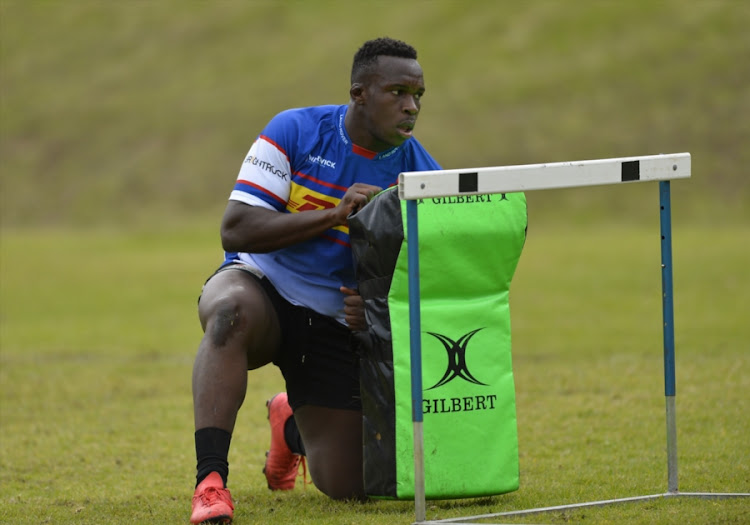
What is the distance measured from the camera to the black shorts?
5.09m

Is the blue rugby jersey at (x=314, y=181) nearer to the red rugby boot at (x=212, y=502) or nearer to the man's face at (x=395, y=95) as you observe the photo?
the man's face at (x=395, y=95)

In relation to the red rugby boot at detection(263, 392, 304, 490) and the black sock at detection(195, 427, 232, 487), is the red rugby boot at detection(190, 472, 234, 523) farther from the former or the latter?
the red rugby boot at detection(263, 392, 304, 490)

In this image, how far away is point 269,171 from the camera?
4965mm

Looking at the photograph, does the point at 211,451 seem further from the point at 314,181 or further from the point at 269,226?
the point at 314,181

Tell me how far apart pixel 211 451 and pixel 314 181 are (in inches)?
53.8

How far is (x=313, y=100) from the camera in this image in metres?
46.4

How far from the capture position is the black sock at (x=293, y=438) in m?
5.49

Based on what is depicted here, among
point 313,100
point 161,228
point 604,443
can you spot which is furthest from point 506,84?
point 604,443

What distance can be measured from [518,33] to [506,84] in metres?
4.98

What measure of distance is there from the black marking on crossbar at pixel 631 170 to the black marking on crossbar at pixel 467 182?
0.60m

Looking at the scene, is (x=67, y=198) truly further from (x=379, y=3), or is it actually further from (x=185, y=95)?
(x=379, y=3)

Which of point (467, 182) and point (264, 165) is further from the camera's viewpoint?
point (264, 165)

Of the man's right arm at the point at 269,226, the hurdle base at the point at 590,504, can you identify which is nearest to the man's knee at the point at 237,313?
the man's right arm at the point at 269,226

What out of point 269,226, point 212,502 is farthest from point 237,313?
point 212,502
